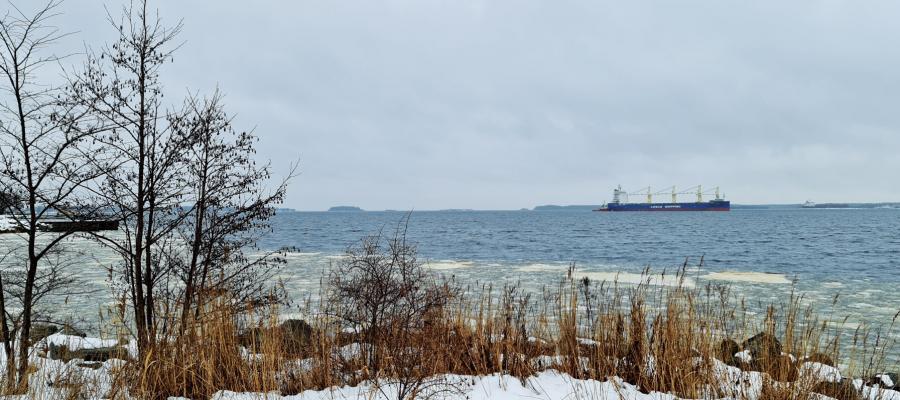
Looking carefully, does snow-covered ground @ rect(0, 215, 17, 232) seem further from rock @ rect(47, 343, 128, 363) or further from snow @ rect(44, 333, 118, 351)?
snow @ rect(44, 333, 118, 351)

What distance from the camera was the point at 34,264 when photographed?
18.6 feet

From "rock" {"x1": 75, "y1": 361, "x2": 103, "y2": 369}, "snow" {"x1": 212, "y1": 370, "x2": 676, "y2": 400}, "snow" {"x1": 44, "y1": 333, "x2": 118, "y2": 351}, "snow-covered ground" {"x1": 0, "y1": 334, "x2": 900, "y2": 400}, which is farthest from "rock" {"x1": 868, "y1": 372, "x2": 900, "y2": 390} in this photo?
"snow" {"x1": 44, "y1": 333, "x2": 118, "y2": 351}

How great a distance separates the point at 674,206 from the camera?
15012 centimetres

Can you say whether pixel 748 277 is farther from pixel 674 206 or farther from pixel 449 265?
pixel 674 206

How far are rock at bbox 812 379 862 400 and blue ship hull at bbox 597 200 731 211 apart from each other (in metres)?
149

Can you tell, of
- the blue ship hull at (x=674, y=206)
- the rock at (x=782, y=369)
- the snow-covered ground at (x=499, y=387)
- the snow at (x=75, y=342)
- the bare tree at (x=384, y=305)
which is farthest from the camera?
the blue ship hull at (x=674, y=206)

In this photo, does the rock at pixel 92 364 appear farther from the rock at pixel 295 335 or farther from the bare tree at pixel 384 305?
the bare tree at pixel 384 305

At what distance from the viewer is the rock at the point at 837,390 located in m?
4.99

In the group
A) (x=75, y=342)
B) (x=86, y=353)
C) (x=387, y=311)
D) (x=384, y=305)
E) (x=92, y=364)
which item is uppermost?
(x=384, y=305)

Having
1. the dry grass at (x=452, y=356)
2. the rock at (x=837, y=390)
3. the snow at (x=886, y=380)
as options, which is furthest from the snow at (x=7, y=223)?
the snow at (x=886, y=380)

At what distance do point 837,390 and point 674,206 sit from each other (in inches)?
6163

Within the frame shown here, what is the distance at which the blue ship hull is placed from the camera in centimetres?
14300

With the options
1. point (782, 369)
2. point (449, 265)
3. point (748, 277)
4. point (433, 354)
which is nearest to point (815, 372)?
point (782, 369)

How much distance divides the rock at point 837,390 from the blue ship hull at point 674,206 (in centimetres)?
14852
